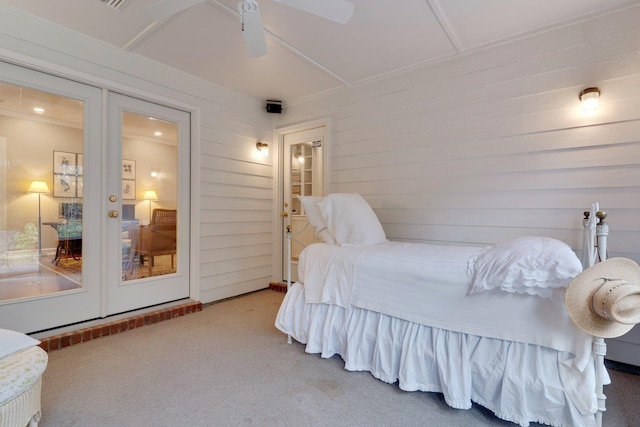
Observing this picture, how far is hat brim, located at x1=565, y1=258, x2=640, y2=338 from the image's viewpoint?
1218mm

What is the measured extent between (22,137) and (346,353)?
3.00 metres

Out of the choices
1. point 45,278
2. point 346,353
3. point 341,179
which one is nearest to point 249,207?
point 341,179

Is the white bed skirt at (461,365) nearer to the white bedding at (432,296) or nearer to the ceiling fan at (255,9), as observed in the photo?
the white bedding at (432,296)

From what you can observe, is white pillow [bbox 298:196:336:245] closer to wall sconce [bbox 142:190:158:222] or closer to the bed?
the bed

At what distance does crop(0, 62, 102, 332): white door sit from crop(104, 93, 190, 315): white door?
13cm

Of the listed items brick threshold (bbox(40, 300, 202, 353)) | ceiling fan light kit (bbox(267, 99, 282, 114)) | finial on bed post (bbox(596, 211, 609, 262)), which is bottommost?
brick threshold (bbox(40, 300, 202, 353))

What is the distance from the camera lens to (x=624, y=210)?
82.6 inches

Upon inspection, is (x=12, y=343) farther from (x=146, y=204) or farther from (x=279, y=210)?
(x=279, y=210)

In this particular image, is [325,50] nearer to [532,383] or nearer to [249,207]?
[249,207]

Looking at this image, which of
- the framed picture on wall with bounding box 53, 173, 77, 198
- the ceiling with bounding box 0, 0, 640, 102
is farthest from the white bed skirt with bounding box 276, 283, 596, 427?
the framed picture on wall with bounding box 53, 173, 77, 198

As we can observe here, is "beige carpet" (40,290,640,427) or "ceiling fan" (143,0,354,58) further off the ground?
"ceiling fan" (143,0,354,58)

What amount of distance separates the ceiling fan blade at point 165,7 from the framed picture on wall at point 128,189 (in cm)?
165

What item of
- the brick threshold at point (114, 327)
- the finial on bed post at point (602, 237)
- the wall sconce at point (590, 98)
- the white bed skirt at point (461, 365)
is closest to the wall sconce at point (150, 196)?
the brick threshold at point (114, 327)

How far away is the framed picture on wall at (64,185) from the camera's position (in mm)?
2471
